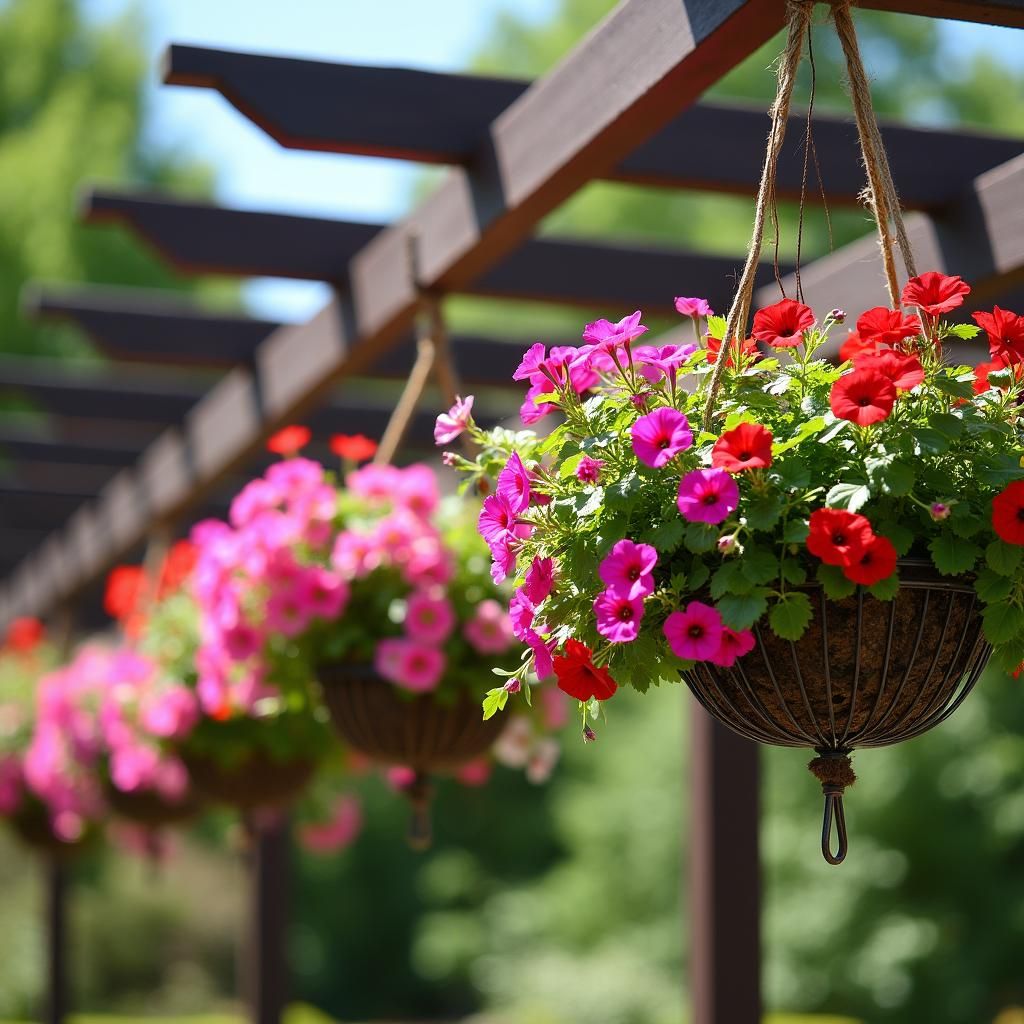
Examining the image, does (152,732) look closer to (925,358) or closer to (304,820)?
(304,820)

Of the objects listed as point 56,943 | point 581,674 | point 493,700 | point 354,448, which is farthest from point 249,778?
point 56,943

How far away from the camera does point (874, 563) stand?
1274mm

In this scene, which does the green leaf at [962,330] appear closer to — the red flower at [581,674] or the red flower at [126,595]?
A: the red flower at [581,674]

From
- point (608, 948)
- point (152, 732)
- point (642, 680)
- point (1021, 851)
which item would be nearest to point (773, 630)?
point (642, 680)

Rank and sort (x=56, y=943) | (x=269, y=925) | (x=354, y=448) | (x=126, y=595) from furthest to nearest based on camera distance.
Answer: (x=56, y=943) < (x=269, y=925) < (x=126, y=595) < (x=354, y=448)

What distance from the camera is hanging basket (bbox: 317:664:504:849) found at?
2455mm

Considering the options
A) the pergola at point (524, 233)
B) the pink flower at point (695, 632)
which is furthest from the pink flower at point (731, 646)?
the pergola at point (524, 233)

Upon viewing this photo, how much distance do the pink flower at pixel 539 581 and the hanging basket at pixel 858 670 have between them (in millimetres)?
159

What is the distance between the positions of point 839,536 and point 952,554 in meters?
0.11

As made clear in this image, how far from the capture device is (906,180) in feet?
8.00

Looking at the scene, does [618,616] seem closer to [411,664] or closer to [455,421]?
[455,421]

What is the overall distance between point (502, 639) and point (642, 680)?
1079 mm

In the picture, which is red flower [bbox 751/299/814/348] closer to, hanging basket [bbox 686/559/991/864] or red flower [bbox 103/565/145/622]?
hanging basket [bbox 686/559/991/864]

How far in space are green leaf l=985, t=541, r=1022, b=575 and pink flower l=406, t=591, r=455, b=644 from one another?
1.23m
